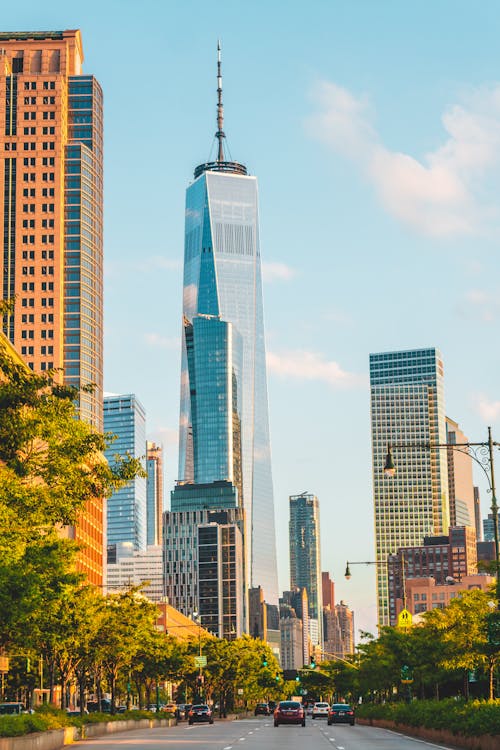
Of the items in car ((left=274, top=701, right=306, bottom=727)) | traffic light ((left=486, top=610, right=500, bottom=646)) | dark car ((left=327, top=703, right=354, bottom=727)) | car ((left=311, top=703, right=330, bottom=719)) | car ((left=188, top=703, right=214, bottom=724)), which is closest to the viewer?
traffic light ((left=486, top=610, right=500, bottom=646))

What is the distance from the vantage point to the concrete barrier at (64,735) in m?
37.8

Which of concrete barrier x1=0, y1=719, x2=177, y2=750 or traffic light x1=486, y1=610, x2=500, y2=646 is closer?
concrete barrier x1=0, y1=719, x2=177, y2=750

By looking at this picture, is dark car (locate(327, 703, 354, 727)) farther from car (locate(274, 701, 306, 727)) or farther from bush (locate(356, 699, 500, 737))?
bush (locate(356, 699, 500, 737))

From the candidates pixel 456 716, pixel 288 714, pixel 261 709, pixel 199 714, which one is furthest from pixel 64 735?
pixel 261 709

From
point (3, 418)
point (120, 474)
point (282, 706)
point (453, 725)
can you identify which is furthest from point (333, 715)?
point (3, 418)

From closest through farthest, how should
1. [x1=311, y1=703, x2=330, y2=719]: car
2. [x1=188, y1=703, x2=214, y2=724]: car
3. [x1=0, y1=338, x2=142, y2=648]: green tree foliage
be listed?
[x1=0, y1=338, x2=142, y2=648]: green tree foliage
[x1=188, y1=703, x2=214, y2=724]: car
[x1=311, y1=703, x2=330, y2=719]: car

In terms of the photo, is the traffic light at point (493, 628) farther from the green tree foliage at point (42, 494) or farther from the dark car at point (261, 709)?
the dark car at point (261, 709)

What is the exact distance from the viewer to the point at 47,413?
39188 millimetres

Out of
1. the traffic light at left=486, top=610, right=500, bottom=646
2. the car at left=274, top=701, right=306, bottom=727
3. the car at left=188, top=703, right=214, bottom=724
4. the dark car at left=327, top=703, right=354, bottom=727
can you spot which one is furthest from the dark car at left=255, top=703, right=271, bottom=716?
the traffic light at left=486, top=610, right=500, bottom=646

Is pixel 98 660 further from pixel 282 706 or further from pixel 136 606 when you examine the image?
pixel 282 706

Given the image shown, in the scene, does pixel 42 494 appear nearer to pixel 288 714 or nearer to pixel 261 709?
pixel 288 714

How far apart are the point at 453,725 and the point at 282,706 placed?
1538 inches

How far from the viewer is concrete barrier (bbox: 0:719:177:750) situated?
124 ft

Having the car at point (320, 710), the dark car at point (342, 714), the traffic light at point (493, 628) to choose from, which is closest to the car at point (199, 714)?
the dark car at point (342, 714)
